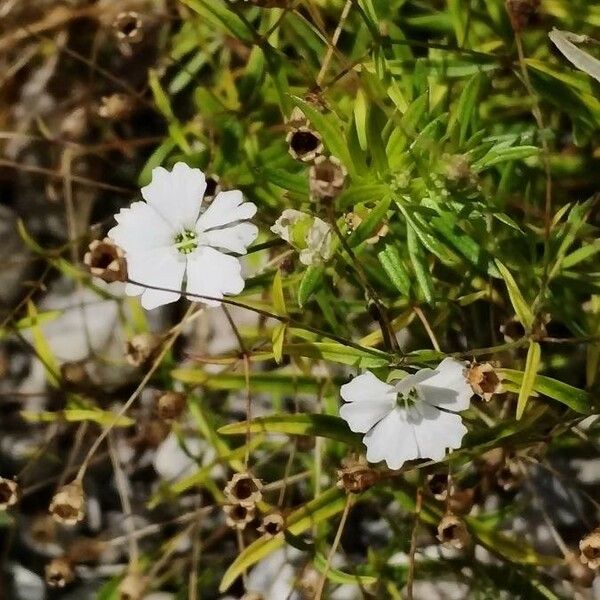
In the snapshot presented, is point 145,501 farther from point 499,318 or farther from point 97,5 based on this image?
point 97,5

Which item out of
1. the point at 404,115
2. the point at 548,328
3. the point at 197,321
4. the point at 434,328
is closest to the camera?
the point at 404,115

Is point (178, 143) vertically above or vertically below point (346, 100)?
below

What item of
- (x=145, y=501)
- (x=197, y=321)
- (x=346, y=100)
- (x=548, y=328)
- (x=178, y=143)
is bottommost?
(x=145, y=501)

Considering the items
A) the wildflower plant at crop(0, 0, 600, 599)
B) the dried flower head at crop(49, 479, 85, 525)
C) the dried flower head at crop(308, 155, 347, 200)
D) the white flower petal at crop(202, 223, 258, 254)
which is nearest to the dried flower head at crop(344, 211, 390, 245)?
the wildflower plant at crop(0, 0, 600, 599)

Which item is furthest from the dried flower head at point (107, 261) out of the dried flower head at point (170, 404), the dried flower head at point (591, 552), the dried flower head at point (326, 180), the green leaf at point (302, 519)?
the dried flower head at point (591, 552)

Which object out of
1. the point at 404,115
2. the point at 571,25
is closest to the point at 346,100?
the point at 404,115

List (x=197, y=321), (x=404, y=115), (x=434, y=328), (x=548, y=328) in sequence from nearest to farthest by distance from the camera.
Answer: (x=404, y=115), (x=434, y=328), (x=548, y=328), (x=197, y=321)

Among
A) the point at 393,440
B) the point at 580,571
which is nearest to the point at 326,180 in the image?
the point at 393,440
